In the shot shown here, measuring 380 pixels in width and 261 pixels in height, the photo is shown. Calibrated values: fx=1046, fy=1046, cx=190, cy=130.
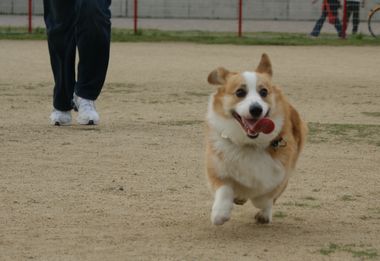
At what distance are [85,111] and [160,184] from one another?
2341 millimetres

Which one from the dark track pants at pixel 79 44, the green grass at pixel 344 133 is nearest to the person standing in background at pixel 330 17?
the green grass at pixel 344 133

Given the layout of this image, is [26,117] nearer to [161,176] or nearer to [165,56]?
[161,176]

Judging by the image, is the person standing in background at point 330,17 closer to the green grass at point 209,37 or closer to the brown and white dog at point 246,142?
the green grass at point 209,37

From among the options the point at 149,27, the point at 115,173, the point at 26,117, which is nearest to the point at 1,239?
the point at 115,173

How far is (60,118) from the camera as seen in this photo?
884 centimetres

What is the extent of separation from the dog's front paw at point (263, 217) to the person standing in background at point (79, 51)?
325 centimetres

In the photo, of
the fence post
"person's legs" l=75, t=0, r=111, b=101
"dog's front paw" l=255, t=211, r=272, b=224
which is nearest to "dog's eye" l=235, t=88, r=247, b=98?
"dog's front paw" l=255, t=211, r=272, b=224

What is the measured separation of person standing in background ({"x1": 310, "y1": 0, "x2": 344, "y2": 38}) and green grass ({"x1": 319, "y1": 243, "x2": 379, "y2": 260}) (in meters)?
17.1

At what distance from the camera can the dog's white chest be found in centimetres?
517

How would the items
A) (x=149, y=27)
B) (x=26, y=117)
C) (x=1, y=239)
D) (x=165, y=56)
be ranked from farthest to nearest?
(x=149, y=27) < (x=165, y=56) < (x=26, y=117) < (x=1, y=239)

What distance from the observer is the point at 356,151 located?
7832 millimetres

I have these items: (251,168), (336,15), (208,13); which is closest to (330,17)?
(336,15)

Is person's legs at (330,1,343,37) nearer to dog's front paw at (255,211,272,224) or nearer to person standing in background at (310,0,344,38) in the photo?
person standing in background at (310,0,344,38)

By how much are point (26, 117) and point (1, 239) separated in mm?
4465
